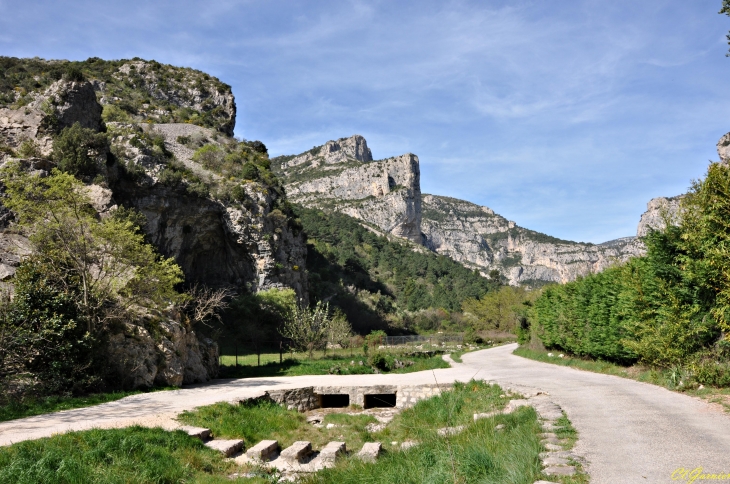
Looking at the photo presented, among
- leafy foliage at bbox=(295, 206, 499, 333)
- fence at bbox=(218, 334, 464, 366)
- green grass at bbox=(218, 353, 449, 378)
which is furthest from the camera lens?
leafy foliage at bbox=(295, 206, 499, 333)

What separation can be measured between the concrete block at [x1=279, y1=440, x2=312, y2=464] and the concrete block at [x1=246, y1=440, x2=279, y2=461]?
29 cm

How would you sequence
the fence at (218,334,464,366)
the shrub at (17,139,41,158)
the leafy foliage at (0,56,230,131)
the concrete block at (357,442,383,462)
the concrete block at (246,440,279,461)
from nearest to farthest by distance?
the concrete block at (357,442,383,462) < the concrete block at (246,440,279,461) < the shrub at (17,139,41,158) < the fence at (218,334,464,366) < the leafy foliage at (0,56,230,131)

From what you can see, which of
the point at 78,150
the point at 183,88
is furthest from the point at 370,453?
the point at 183,88

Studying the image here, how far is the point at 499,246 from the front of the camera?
6348 inches

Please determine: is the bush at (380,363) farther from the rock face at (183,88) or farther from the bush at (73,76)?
the rock face at (183,88)

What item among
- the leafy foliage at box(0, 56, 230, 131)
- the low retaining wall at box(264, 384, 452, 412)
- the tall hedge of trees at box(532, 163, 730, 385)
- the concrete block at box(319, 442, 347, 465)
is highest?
the leafy foliage at box(0, 56, 230, 131)

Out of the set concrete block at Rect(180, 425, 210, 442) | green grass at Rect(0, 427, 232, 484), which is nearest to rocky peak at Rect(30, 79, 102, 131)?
concrete block at Rect(180, 425, 210, 442)

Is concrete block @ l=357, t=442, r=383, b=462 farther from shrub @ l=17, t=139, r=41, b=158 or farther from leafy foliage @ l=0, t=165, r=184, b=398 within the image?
shrub @ l=17, t=139, r=41, b=158

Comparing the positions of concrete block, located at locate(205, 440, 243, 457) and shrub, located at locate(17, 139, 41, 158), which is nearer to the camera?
concrete block, located at locate(205, 440, 243, 457)

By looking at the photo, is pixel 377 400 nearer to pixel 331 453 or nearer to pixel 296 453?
pixel 331 453

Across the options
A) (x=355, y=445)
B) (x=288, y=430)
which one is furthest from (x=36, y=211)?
(x=355, y=445)

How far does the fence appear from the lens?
85.6 ft

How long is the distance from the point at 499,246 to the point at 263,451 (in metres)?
161

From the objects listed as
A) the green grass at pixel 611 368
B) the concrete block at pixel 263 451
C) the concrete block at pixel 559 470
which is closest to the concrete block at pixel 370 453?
the concrete block at pixel 263 451
